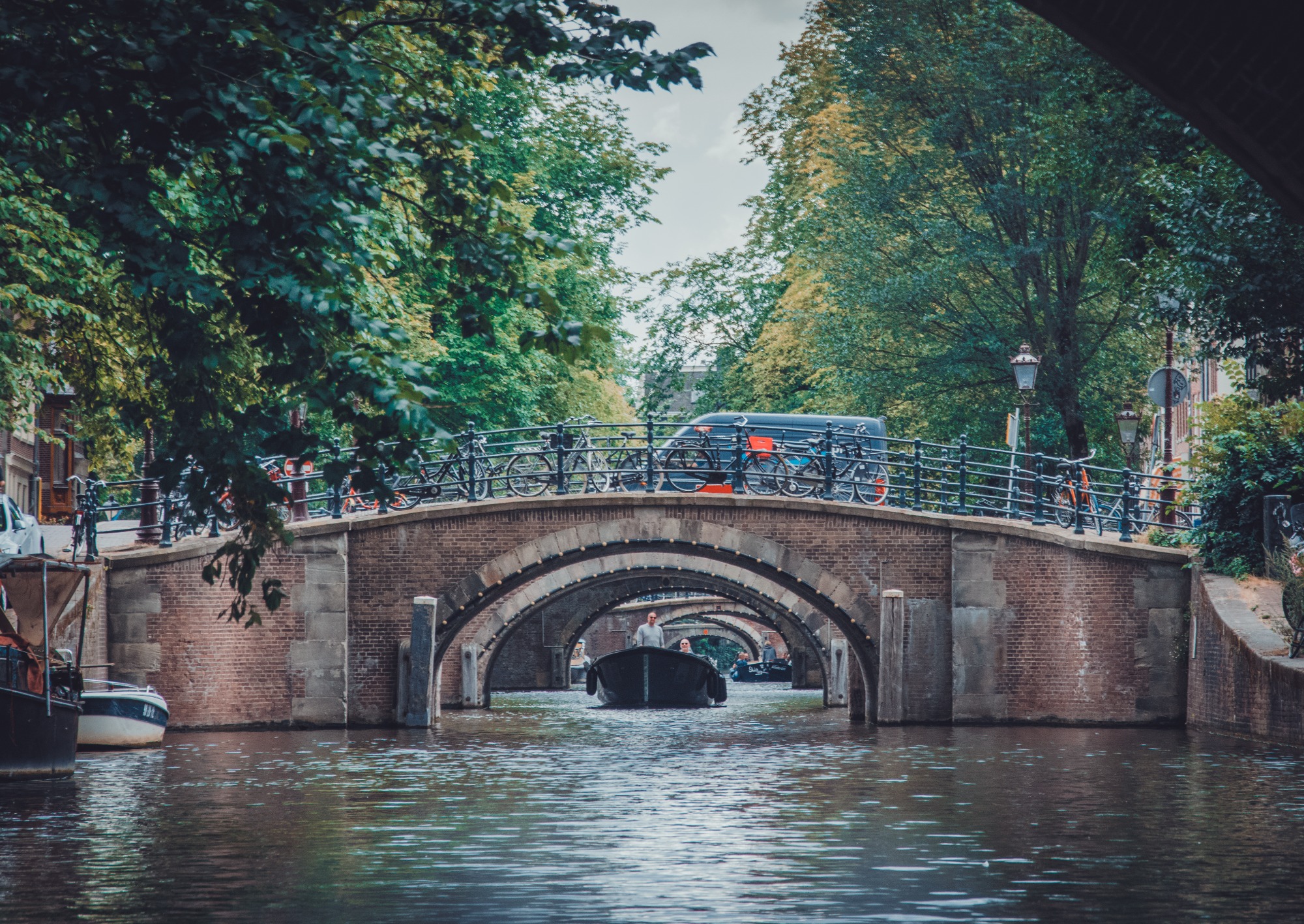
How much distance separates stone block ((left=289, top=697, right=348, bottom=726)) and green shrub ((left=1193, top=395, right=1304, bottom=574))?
453 inches

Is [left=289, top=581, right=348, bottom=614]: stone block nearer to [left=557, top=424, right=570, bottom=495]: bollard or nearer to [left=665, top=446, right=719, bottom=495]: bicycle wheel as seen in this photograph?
[left=557, top=424, right=570, bottom=495]: bollard

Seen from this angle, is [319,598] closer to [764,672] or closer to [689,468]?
[689,468]

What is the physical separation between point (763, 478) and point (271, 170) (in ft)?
57.1

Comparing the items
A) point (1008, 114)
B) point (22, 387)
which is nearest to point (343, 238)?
point (22, 387)

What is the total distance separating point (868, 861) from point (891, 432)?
26610 mm

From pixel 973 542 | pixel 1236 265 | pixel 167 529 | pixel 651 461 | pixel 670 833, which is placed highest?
pixel 1236 265

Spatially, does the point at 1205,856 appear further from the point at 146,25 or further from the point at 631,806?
the point at 146,25

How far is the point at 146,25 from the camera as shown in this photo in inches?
317

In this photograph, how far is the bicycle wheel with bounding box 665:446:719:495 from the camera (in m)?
24.1

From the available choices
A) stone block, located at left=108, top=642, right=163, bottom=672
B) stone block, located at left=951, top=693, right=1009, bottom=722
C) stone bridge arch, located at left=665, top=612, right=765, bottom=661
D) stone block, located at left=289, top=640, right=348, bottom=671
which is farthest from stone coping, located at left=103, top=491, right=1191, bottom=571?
stone bridge arch, located at left=665, top=612, right=765, bottom=661

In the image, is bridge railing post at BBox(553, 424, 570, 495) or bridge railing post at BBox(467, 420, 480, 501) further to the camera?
bridge railing post at BBox(553, 424, 570, 495)

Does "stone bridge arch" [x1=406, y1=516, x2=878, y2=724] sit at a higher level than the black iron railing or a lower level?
lower

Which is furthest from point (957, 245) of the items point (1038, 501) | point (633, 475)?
point (633, 475)

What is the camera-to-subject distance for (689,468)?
2531 centimetres
